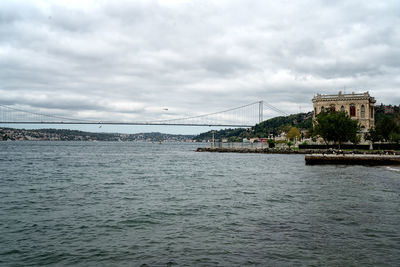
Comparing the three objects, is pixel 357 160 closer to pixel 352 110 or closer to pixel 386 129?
Result: pixel 386 129

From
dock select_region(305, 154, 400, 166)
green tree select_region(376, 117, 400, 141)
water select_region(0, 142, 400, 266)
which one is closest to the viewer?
water select_region(0, 142, 400, 266)

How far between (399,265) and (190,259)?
4928 millimetres

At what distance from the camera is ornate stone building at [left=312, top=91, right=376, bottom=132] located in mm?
78688

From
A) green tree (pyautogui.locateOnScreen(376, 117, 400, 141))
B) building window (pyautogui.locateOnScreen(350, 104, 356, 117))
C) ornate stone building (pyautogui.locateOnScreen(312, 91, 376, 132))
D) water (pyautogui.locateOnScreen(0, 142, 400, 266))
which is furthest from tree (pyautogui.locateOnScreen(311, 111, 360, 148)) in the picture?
water (pyautogui.locateOnScreen(0, 142, 400, 266))

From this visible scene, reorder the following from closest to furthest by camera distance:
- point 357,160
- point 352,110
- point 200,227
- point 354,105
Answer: point 200,227 → point 357,160 → point 354,105 → point 352,110

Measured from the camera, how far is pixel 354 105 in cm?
7944

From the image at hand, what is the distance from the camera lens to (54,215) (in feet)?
46.7

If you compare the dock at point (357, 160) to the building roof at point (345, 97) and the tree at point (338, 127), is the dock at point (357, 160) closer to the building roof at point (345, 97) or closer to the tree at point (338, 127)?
the tree at point (338, 127)

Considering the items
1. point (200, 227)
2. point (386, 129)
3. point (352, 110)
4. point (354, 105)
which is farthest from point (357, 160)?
point (352, 110)

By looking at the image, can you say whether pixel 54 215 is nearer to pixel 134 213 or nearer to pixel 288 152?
pixel 134 213

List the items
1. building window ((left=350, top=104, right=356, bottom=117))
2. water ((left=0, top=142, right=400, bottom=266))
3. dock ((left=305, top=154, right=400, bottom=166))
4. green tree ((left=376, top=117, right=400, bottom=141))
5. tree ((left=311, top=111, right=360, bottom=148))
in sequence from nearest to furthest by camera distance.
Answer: water ((left=0, top=142, right=400, bottom=266)) → dock ((left=305, top=154, right=400, bottom=166)) → tree ((left=311, top=111, right=360, bottom=148)) → green tree ((left=376, top=117, right=400, bottom=141)) → building window ((left=350, top=104, right=356, bottom=117))

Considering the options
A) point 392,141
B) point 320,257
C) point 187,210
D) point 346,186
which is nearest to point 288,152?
point 392,141

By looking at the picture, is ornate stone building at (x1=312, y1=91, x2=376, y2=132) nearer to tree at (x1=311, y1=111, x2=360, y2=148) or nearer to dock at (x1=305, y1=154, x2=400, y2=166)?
tree at (x1=311, y1=111, x2=360, y2=148)

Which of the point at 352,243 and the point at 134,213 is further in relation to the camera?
the point at 134,213
